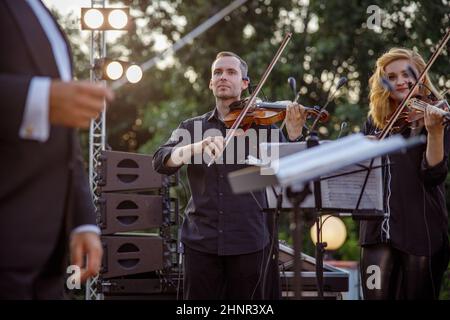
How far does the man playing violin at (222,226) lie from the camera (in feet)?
14.0

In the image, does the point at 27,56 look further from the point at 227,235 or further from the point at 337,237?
the point at 337,237

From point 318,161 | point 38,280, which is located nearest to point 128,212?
point 38,280

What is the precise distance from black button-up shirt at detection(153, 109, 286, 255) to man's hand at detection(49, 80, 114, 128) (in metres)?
2.23

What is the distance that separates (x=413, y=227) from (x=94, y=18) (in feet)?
12.7

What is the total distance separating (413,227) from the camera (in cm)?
394

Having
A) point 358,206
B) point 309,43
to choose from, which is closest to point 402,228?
point 358,206

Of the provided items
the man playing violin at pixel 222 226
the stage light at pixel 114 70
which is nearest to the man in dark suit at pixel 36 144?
the man playing violin at pixel 222 226

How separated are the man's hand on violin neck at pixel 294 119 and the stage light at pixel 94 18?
112 inches

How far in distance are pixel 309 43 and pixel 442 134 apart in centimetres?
804

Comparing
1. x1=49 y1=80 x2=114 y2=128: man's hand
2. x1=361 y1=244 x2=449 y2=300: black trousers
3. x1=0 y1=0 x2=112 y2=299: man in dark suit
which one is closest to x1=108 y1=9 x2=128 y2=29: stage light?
x1=361 y1=244 x2=449 y2=300: black trousers

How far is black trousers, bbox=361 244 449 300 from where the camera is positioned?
153 inches

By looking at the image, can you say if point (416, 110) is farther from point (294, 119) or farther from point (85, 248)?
point (85, 248)

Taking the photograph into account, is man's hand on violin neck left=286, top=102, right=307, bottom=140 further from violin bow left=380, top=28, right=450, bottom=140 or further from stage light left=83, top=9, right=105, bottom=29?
stage light left=83, top=9, right=105, bottom=29

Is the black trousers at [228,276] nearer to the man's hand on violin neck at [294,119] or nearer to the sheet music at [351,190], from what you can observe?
the man's hand on violin neck at [294,119]
